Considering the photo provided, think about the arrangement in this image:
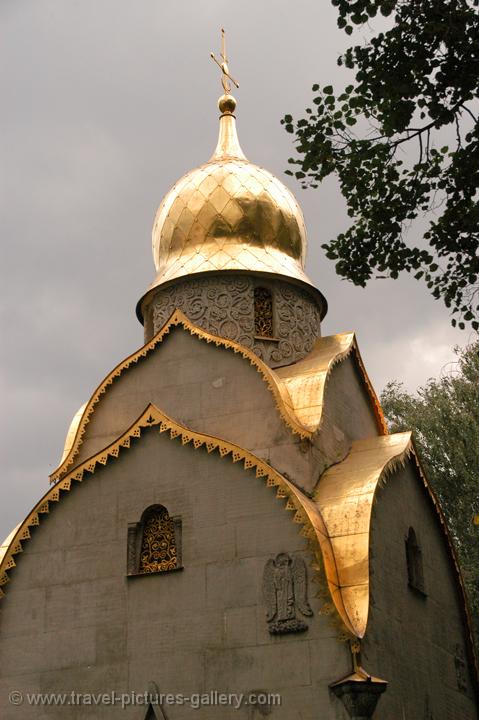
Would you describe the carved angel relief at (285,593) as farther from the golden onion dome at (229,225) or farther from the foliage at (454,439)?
the foliage at (454,439)

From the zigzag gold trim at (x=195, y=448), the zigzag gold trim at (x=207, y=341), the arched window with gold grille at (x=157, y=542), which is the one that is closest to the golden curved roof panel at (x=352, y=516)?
the zigzag gold trim at (x=195, y=448)

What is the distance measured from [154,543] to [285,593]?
1.84 m

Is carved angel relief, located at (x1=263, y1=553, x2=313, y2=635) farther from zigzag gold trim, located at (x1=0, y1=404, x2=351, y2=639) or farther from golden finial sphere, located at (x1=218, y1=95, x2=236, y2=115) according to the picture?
golden finial sphere, located at (x1=218, y1=95, x2=236, y2=115)

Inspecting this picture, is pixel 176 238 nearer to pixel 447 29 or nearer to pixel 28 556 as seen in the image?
pixel 28 556

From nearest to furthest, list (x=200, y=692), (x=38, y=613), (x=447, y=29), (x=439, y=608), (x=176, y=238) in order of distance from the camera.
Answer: (x=447, y=29) < (x=200, y=692) < (x=38, y=613) < (x=439, y=608) < (x=176, y=238)

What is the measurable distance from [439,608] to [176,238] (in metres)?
6.28

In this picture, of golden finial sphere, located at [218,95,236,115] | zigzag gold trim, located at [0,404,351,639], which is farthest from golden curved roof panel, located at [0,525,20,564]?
golden finial sphere, located at [218,95,236,115]

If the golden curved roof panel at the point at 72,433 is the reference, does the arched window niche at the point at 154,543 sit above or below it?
below

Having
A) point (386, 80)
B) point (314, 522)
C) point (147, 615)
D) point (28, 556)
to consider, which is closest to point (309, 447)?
point (314, 522)

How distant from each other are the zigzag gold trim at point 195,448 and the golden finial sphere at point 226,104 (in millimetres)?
6378

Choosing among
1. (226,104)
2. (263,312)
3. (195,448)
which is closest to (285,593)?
(195,448)

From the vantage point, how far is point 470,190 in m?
9.77

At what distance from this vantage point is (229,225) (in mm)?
15438

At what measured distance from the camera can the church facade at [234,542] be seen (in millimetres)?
11547
